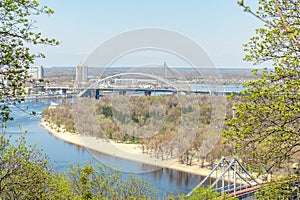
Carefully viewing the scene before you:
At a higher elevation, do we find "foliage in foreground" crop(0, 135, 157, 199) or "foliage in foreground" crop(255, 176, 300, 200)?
"foliage in foreground" crop(255, 176, 300, 200)

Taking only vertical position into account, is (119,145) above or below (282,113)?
below

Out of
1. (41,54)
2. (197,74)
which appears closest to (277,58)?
(41,54)

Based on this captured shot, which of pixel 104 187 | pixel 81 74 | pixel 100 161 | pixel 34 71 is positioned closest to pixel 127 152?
pixel 100 161

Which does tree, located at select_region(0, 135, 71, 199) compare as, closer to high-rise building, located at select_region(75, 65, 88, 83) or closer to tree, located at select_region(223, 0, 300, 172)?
tree, located at select_region(223, 0, 300, 172)

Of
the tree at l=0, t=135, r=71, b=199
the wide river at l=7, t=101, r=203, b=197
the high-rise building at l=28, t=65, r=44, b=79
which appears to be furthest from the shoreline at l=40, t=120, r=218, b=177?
the high-rise building at l=28, t=65, r=44, b=79

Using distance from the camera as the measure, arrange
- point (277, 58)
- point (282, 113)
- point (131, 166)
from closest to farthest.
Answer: point (282, 113), point (277, 58), point (131, 166)

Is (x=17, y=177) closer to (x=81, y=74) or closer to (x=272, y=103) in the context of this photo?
(x=272, y=103)

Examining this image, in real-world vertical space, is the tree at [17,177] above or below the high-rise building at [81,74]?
below

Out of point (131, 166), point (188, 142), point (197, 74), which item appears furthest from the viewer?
point (197, 74)

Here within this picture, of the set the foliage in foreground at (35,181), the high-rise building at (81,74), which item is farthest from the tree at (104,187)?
the high-rise building at (81,74)

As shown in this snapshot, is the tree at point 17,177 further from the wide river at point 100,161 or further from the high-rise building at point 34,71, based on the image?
the wide river at point 100,161

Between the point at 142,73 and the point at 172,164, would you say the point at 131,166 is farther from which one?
the point at 142,73
